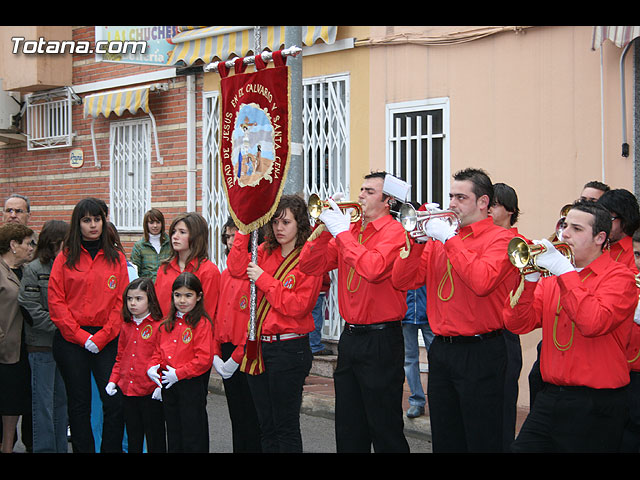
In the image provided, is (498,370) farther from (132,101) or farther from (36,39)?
(36,39)

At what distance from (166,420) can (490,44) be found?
477cm

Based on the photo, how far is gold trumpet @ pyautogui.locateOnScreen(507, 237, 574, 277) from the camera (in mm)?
3705

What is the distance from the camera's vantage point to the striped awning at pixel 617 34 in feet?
19.8

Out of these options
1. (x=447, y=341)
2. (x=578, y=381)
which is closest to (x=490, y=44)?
(x=447, y=341)

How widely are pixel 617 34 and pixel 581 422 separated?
363 cm

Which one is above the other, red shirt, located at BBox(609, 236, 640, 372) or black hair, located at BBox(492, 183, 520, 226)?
black hair, located at BBox(492, 183, 520, 226)

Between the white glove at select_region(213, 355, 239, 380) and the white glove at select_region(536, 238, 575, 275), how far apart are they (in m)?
2.29

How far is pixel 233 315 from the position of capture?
5336 millimetres

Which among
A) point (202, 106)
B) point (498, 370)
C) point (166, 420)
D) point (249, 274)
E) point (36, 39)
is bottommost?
point (166, 420)

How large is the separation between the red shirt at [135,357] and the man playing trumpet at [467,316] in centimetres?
175

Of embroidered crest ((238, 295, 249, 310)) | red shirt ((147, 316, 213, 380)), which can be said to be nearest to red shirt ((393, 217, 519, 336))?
embroidered crest ((238, 295, 249, 310))

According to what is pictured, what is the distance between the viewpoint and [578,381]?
3.72 meters

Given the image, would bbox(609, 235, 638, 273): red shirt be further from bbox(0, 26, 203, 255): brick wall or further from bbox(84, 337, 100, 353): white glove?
bbox(0, 26, 203, 255): brick wall

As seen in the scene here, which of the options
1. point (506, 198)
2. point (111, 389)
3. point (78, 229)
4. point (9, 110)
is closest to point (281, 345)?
point (111, 389)
